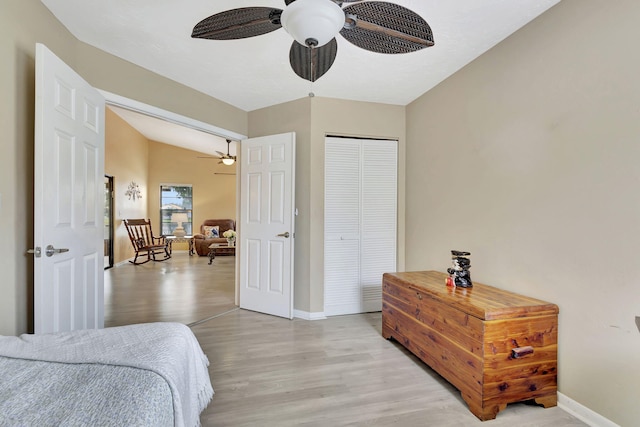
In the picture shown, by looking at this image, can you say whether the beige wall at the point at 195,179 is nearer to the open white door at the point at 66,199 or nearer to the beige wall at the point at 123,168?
the beige wall at the point at 123,168

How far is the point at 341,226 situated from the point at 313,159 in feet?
2.64

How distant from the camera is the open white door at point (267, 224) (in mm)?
3297

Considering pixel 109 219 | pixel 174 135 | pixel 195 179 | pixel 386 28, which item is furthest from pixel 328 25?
pixel 195 179

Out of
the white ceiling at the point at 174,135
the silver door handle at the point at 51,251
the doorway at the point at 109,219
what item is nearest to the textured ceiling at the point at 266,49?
the silver door handle at the point at 51,251

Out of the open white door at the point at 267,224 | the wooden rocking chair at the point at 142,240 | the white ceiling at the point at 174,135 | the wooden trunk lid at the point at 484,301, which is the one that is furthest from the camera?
the wooden rocking chair at the point at 142,240

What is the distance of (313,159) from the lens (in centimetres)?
332

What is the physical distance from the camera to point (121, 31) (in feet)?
6.99

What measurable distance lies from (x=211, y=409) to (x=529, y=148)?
8.38ft

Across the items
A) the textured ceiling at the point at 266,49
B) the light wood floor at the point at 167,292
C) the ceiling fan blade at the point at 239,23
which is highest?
the textured ceiling at the point at 266,49

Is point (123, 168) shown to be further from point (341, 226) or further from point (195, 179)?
point (341, 226)

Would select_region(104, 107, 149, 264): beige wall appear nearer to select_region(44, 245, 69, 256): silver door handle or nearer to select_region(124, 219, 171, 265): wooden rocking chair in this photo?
select_region(124, 219, 171, 265): wooden rocking chair

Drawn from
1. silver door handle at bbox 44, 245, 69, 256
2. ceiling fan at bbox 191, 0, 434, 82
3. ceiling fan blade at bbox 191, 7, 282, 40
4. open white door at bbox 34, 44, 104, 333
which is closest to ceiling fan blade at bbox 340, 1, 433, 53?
ceiling fan at bbox 191, 0, 434, 82

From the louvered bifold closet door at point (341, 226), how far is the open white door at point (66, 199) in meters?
2.05

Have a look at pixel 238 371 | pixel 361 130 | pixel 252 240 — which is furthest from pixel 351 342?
pixel 361 130
